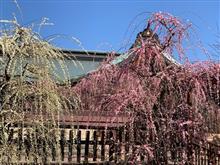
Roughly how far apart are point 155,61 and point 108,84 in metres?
1.16

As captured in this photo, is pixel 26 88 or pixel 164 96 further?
pixel 164 96

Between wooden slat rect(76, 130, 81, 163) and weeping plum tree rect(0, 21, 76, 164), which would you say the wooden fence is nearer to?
wooden slat rect(76, 130, 81, 163)

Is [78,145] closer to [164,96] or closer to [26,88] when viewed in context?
[164,96]

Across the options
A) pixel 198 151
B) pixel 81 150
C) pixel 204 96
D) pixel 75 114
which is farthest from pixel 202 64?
pixel 81 150

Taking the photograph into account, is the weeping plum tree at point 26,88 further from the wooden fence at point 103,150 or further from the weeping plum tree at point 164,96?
the weeping plum tree at point 164,96

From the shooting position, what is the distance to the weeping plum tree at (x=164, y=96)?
7.79 meters

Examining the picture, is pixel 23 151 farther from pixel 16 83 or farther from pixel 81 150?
pixel 81 150

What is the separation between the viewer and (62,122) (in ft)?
25.4

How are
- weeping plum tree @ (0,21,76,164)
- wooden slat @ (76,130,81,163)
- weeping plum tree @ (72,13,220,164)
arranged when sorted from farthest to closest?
wooden slat @ (76,130,81,163)
weeping plum tree @ (72,13,220,164)
weeping plum tree @ (0,21,76,164)

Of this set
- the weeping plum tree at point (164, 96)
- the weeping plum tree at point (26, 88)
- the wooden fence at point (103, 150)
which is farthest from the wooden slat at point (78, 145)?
the weeping plum tree at point (26, 88)

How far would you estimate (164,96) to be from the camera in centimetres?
810

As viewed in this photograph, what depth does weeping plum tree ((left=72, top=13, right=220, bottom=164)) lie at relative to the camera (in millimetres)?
7789

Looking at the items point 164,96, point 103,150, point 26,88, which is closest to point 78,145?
point 103,150

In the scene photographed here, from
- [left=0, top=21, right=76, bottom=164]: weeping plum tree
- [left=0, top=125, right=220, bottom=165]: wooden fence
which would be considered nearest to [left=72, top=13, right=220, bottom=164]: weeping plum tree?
[left=0, top=125, right=220, bottom=165]: wooden fence
